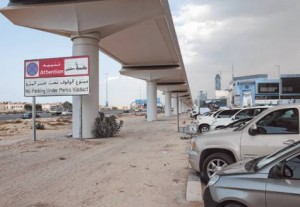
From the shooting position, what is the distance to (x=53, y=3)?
21.5m

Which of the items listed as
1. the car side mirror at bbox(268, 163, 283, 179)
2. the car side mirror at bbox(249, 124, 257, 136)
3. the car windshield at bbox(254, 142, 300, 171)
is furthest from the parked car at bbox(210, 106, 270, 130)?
the car side mirror at bbox(268, 163, 283, 179)

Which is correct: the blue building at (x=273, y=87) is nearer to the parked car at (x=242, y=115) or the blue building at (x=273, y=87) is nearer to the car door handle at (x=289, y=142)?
the parked car at (x=242, y=115)

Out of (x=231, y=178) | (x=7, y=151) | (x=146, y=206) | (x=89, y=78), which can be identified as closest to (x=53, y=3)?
(x=89, y=78)

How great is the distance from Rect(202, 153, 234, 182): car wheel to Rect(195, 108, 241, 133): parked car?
13.6 metres

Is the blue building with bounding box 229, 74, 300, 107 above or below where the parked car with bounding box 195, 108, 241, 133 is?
above

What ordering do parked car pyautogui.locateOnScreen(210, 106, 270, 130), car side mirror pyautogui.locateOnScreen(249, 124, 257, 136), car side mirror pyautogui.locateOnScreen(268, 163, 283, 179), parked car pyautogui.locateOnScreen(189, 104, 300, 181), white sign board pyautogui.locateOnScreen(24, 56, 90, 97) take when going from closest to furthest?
car side mirror pyautogui.locateOnScreen(268, 163, 283, 179), parked car pyautogui.locateOnScreen(189, 104, 300, 181), car side mirror pyautogui.locateOnScreen(249, 124, 257, 136), parked car pyautogui.locateOnScreen(210, 106, 270, 130), white sign board pyautogui.locateOnScreen(24, 56, 90, 97)

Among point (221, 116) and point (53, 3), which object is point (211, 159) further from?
point (53, 3)

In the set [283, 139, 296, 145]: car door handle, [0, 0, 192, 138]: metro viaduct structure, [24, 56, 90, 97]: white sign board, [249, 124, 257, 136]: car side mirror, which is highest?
[0, 0, 192, 138]: metro viaduct structure

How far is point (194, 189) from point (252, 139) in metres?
1.56

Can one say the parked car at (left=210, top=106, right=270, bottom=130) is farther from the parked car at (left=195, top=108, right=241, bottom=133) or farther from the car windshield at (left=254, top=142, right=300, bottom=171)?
the car windshield at (left=254, top=142, right=300, bottom=171)

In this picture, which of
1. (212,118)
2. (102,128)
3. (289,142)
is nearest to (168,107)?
(212,118)

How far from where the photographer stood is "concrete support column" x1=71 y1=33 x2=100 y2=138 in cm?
2211

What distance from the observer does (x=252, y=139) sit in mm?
8297

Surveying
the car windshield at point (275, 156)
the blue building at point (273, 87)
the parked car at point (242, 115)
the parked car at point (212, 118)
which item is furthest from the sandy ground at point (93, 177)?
the blue building at point (273, 87)
